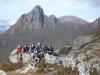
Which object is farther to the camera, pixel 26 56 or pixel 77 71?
pixel 26 56

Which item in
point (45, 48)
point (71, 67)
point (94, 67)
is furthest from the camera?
point (45, 48)

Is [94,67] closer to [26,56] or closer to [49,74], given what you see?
[49,74]

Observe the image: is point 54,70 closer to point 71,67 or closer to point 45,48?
point 71,67

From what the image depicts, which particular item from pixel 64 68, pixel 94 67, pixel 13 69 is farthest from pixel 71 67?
pixel 13 69

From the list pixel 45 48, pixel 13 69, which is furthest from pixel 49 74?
pixel 45 48

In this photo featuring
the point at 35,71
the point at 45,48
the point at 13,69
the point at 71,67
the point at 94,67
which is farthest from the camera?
the point at 45,48

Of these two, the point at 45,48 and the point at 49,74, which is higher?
the point at 45,48

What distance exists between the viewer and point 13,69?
82.1 m

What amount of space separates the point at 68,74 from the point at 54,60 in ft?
39.2

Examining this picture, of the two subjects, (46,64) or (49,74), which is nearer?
(49,74)

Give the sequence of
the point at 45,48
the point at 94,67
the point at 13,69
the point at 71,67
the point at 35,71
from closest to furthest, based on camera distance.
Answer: the point at 94,67
the point at 71,67
the point at 35,71
the point at 13,69
the point at 45,48

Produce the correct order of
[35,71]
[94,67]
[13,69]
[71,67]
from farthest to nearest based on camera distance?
[13,69] < [35,71] < [71,67] < [94,67]

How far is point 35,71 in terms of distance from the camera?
74.2m

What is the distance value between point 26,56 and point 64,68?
17.7 metres
